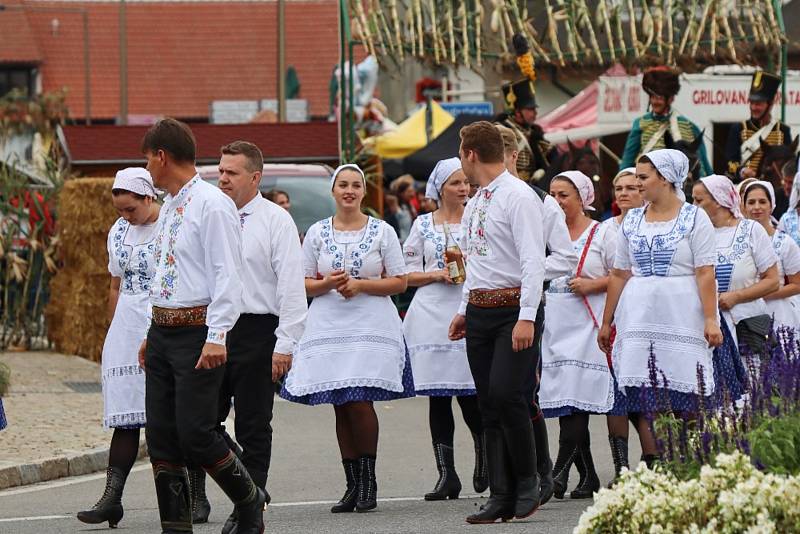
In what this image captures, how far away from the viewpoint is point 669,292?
9828 millimetres

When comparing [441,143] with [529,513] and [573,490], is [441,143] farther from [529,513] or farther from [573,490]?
Answer: [529,513]

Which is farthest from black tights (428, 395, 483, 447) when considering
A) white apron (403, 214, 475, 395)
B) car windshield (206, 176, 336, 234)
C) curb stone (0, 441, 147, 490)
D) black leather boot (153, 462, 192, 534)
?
car windshield (206, 176, 336, 234)

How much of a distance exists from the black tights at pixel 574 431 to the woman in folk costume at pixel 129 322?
238cm

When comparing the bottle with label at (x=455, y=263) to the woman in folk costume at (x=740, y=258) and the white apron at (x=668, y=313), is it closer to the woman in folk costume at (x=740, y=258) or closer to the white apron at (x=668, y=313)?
the white apron at (x=668, y=313)

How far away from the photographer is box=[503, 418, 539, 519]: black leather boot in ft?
30.6

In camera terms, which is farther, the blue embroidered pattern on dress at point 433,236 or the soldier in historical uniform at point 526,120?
the soldier in historical uniform at point 526,120

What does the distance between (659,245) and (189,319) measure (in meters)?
2.83

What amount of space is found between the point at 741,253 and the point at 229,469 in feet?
13.2

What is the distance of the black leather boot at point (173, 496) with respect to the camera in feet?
27.2

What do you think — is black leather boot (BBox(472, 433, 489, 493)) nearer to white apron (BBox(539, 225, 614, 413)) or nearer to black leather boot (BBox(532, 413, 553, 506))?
white apron (BBox(539, 225, 614, 413))

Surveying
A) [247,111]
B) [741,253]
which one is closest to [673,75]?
[741,253]

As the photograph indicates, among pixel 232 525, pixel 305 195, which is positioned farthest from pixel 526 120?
pixel 232 525

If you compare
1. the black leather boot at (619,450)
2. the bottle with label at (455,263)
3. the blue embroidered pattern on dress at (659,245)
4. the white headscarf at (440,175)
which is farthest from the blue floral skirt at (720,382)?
the white headscarf at (440,175)

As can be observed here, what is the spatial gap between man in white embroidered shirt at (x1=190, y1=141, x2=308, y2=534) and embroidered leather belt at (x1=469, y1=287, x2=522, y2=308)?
0.91 m
